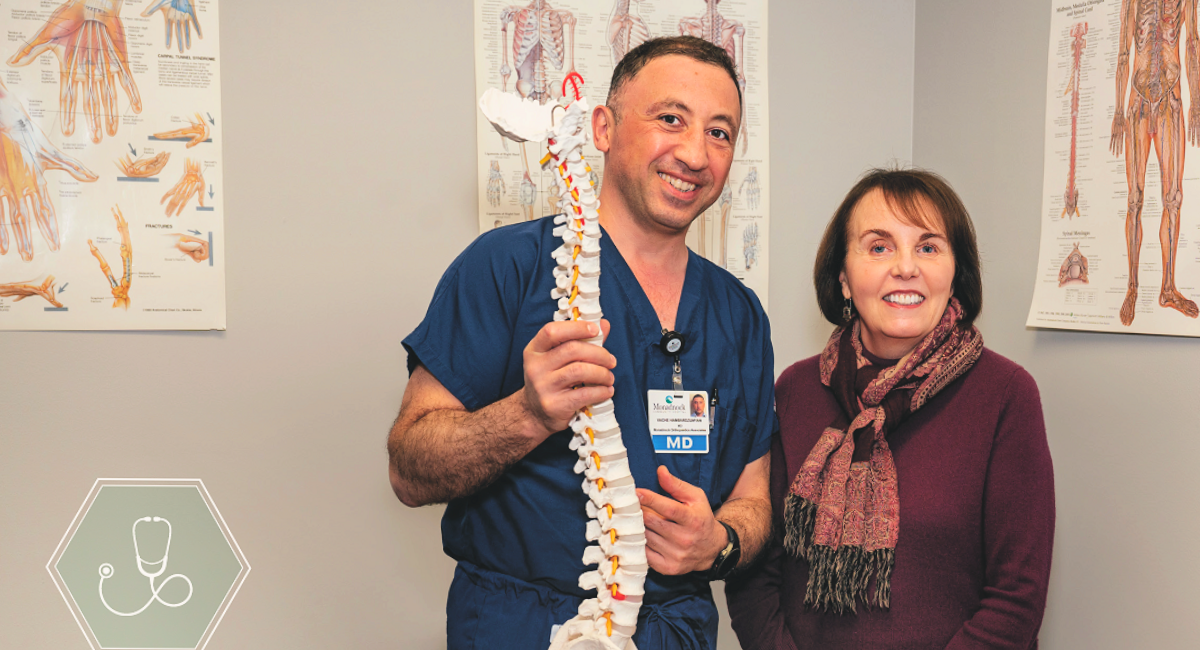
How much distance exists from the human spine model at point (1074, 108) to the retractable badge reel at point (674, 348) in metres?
1.03

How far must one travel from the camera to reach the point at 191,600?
1.91 meters

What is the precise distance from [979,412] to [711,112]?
71cm

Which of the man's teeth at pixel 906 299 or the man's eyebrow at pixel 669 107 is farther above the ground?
the man's eyebrow at pixel 669 107

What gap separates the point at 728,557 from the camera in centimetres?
131

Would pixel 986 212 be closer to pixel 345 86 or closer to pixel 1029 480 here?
pixel 1029 480

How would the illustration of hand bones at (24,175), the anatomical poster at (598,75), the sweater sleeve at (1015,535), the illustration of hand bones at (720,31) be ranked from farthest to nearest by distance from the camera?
the illustration of hand bones at (720,31)
the anatomical poster at (598,75)
the illustration of hand bones at (24,175)
the sweater sleeve at (1015,535)

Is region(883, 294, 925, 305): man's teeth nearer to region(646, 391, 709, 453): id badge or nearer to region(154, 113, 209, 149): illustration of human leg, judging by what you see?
region(646, 391, 709, 453): id badge

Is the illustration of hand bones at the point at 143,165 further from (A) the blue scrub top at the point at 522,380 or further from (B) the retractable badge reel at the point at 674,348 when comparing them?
(B) the retractable badge reel at the point at 674,348

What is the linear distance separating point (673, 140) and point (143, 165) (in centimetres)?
135

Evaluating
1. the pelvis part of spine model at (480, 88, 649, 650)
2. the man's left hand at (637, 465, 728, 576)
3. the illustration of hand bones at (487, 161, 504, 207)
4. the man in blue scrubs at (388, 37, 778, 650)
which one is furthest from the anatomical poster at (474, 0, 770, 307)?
the man's left hand at (637, 465, 728, 576)

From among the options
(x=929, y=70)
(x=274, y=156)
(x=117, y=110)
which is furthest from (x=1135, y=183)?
(x=117, y=110)

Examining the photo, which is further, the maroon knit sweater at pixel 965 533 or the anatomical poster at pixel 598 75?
the anatomical poster at pixel 598 75

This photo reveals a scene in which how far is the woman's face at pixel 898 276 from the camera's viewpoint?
1.35 meters

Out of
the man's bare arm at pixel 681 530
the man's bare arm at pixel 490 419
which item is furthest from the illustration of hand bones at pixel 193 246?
the man's bare arm at pixel 681 530
